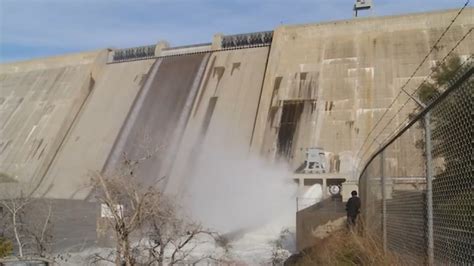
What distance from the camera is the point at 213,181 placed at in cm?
2509

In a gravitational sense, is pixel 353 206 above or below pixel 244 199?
below

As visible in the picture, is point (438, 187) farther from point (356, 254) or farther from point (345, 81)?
point (345, 81)

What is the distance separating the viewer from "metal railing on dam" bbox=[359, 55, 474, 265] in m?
2.92

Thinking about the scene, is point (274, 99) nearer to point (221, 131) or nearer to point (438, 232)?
point (221, 131)

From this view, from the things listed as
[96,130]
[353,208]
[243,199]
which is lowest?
[353,208]

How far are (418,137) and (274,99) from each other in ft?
69.1

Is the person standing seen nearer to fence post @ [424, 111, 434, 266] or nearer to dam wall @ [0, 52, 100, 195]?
fence post @ [424, 111, 434, 266]

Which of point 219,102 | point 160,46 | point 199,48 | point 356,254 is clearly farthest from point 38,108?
point 356,254

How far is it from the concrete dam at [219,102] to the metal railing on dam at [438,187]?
51.8 ft

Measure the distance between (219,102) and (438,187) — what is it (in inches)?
942

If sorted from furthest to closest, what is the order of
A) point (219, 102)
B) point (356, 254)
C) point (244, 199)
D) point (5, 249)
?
point (219, 102) < point (244, 199) < point (5, 249) < point (356, 254)

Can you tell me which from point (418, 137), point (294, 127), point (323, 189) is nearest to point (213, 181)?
point (294, 127)

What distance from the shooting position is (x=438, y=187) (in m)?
3.70

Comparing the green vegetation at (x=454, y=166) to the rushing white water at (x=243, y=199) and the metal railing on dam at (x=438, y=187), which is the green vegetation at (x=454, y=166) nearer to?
the metal railing on dam at (x=438, y=187)
